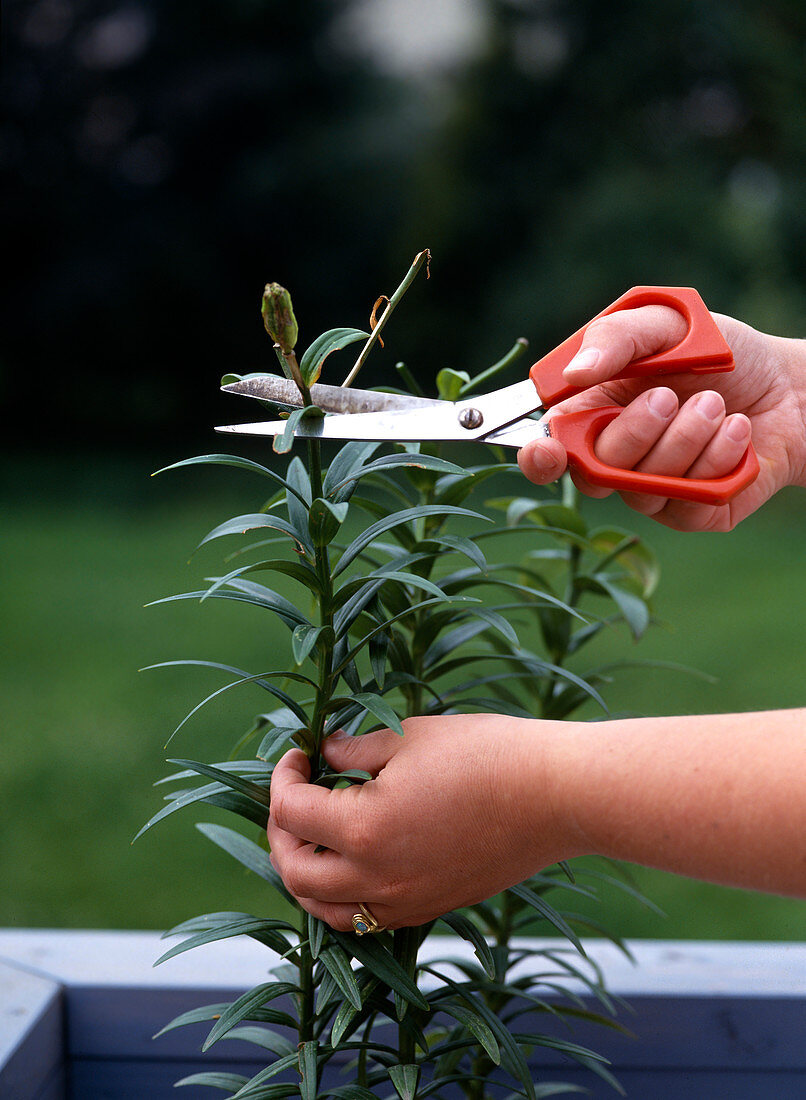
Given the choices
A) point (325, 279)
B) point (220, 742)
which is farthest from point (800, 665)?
point (325, 279)

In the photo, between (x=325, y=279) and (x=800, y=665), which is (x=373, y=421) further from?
(x=325, y=279)

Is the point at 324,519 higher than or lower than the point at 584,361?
lower

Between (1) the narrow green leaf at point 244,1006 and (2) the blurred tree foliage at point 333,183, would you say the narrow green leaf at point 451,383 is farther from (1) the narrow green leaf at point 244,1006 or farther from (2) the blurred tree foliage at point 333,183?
(2) the blurred tree foliage at point 333,183

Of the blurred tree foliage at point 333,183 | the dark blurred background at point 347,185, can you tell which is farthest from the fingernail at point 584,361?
the blurred tree foliage at point 333,183

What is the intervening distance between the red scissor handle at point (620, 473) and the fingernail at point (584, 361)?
0.18 ft

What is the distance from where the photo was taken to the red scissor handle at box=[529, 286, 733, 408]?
2.41ft

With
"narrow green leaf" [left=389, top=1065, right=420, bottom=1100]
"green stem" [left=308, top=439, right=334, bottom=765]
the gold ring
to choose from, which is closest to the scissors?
"green stem" [left=308, top=439, right=334, bottom=765]

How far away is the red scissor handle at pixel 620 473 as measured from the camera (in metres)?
0.72

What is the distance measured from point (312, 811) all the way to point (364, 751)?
6cm

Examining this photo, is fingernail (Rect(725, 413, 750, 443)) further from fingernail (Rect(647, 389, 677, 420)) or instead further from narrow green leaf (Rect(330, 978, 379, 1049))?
narrow green leaf (Rect(330, 978, 379, 1049))

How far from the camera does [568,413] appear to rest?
744 millimetres

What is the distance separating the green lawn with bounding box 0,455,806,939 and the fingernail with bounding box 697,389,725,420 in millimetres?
265

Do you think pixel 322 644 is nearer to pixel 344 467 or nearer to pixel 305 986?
pixel 344 467

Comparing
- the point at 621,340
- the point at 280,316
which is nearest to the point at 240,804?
the point at 280,316
